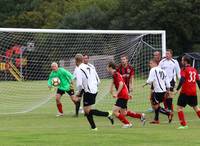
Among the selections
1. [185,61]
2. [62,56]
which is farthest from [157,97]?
[62,56]

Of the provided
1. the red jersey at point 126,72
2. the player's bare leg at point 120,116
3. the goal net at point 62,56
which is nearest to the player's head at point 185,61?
the player's bare leg at point 120,116

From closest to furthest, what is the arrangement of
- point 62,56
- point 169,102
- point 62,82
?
point 169,102
point 62,82
point 62,56

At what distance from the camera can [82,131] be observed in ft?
51.3

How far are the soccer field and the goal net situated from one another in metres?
0.87

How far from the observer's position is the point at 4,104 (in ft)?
87.1

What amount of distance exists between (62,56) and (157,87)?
9.05m

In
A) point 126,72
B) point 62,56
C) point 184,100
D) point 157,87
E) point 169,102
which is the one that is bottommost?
point 169,102

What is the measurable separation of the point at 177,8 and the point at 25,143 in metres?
56.3

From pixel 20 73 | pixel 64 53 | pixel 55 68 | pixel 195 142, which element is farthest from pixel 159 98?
pixel 20 73

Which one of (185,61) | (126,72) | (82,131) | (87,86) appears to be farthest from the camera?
(126,72)

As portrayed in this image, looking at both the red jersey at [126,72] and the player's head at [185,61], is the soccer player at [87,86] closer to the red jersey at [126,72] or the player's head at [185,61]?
the player's head at [185,61]

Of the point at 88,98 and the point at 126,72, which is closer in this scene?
the point at 88,98

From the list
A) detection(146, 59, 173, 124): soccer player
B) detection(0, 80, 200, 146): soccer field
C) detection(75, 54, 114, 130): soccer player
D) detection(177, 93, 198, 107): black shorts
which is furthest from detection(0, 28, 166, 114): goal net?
detection(75, 54, 114, 130): soccer player

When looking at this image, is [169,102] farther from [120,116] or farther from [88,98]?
[88,98]
